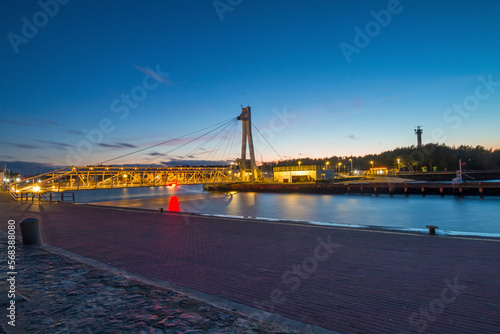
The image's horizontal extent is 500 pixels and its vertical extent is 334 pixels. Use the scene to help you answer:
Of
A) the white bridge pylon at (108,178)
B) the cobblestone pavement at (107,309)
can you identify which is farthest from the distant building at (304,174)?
the cobblestone pavement at (107,309)

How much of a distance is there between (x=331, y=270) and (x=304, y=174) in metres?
72.4

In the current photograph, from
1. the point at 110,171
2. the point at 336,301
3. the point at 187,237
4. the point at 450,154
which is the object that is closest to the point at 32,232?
the point at 187,237

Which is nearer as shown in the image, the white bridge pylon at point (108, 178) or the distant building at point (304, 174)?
the white bridge pylon at point (108, 178)

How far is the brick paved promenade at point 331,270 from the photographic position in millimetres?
4246

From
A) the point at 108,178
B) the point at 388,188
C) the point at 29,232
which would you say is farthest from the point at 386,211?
the point at 108,178

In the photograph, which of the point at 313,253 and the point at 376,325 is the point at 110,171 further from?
the point at 376,325

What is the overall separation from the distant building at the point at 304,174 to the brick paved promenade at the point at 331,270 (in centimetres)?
6558

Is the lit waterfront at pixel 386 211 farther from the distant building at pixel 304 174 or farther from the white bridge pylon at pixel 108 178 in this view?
the distant building at pixel 304 174

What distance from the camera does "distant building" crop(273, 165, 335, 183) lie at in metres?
75.7

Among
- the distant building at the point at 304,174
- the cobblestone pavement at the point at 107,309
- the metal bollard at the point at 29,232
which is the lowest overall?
the cobblestone pavement at the point at 107,309

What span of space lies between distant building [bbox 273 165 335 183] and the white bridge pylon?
1400cm

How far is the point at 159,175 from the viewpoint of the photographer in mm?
61406

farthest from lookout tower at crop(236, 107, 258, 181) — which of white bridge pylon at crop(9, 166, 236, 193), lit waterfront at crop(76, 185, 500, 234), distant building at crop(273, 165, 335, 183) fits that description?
lit waterfront at crop(76, 185, 500, 234)

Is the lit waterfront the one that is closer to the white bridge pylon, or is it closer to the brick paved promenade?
the brick paved promenade
